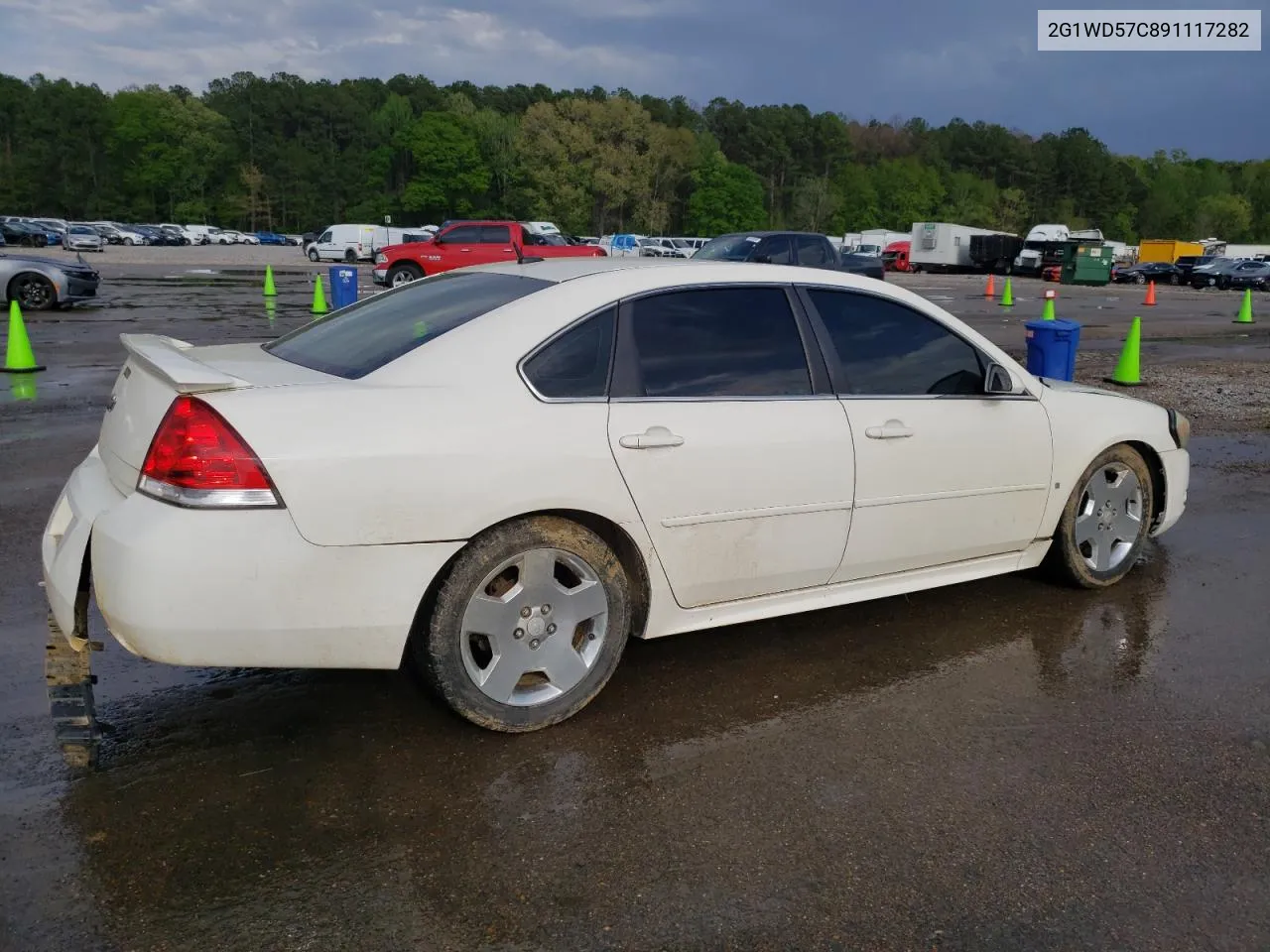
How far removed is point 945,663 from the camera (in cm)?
425

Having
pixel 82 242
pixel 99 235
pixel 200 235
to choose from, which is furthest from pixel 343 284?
pixel 200 235

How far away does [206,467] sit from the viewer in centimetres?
301

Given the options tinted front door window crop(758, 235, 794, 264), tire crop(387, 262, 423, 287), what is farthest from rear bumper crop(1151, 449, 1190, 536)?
tire crop(387, 262, 423, 287)

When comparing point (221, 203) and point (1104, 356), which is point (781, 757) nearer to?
point (1104, 356)

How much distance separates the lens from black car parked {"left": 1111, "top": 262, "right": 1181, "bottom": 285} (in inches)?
2150

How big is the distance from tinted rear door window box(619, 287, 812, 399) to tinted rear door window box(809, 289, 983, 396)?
8.5 inches

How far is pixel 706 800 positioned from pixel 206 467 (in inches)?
69.0

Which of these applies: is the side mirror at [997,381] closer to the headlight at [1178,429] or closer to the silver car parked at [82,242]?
the headlight at [1178,429]

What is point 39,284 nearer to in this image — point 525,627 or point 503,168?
point 525,627

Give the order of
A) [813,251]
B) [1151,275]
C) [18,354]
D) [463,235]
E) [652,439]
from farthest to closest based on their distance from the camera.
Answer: [1151,275]
[463,235]
[813,251]
[18,354]
[652,439]

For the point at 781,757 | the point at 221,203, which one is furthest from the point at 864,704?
the point at 221,203

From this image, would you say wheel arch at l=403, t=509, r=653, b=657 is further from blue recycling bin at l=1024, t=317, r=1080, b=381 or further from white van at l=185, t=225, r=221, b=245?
white van at l=185, t=225, r=221, b=245

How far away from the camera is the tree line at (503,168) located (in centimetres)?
10662

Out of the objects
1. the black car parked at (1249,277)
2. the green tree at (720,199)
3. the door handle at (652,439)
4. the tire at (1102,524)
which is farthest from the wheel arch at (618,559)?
the green tree at (720,199)
